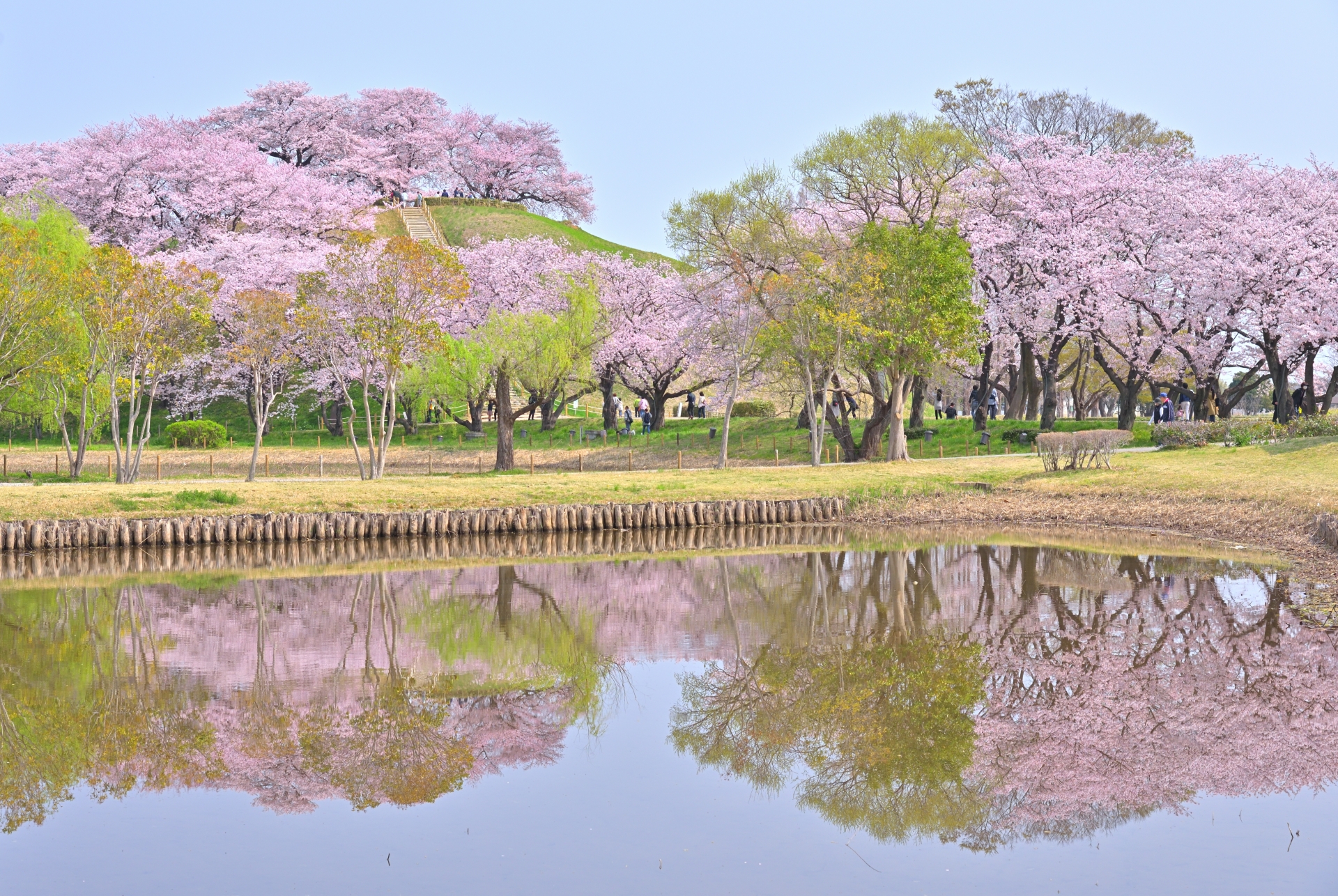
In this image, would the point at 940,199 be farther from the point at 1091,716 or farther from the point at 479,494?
the point at 1091,716

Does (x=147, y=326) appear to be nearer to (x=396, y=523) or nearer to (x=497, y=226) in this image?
(x=396, y=523)

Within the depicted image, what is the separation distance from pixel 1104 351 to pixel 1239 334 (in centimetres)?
1717

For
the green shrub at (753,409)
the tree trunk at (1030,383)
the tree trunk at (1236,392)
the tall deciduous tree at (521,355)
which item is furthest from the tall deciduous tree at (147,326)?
the tree trunk at (1236,392)

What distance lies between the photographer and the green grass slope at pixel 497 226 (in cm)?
8331

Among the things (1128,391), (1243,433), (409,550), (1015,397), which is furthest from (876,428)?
(409,550)

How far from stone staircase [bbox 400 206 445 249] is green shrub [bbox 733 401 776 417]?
2792cm

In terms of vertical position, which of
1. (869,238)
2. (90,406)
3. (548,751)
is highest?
(869,238)

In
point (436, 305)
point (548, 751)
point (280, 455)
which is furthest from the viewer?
point (280, 455)

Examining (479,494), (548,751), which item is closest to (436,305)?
(479,494)

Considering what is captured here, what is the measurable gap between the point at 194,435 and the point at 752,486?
31.4 meters

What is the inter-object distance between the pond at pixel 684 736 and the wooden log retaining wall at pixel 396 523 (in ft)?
18.5

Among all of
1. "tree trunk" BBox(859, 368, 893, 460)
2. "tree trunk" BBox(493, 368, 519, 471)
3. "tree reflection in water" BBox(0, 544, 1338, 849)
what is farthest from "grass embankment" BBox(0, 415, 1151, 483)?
"tree reflection in water" BBox(0, 544, 1338, 849)

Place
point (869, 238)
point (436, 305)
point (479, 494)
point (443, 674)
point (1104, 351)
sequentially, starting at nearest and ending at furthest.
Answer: point (443, 674)
point (479, 494)
point (436, 305)
point (869, 238)
point (1104, 351)

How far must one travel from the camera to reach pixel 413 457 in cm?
5078
